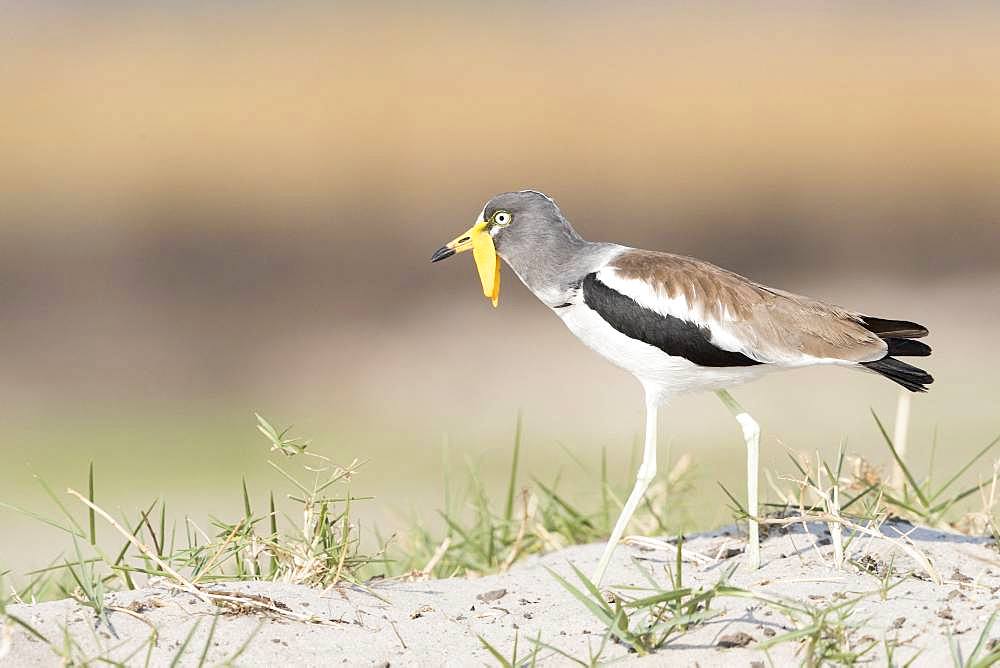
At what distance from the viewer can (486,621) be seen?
361 cm

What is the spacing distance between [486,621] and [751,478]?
1013mm

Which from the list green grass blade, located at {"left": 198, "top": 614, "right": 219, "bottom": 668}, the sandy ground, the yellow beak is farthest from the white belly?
green grass blade, located at {"left": 198, "top": 614, "right": 219, "bottom": 668}

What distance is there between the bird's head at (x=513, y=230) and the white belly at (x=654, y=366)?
304 mm

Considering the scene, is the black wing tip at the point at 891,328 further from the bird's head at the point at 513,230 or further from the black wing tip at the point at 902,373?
the bird's head at the point at 513,230

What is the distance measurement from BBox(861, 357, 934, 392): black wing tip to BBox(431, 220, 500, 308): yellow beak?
3.96 feet

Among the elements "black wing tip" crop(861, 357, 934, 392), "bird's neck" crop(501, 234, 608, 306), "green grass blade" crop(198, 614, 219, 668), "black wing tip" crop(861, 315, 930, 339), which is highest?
"bird's neck" crop(501, 234, 608, 306)

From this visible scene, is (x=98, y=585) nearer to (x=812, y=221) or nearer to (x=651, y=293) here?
(x=651, y=293)

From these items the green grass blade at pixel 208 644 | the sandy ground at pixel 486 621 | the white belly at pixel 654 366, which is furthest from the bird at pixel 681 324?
the green grass blade at pixel 208 644

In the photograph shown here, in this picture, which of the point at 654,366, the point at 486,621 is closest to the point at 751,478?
the point at 654,366

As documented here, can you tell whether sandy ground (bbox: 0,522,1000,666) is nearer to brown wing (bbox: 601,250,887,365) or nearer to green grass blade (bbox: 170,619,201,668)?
green grass blade (bbox: 170,619,201,668)

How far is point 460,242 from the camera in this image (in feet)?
14.8

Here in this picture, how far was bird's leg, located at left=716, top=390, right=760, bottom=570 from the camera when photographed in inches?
156

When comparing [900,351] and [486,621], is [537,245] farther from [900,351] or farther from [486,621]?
[486,621]

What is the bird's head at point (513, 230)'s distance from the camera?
14.4 feet
